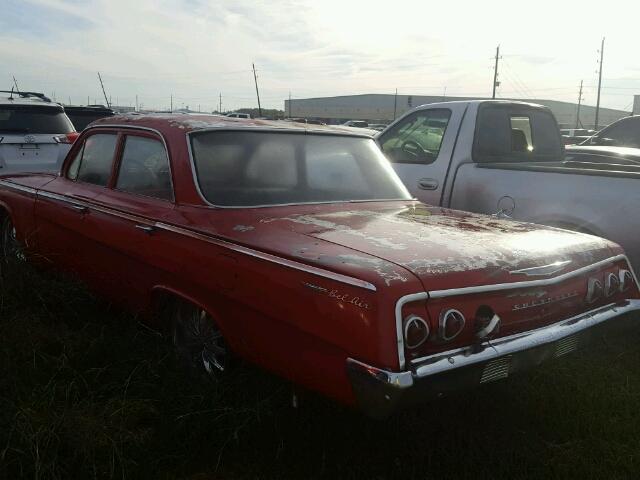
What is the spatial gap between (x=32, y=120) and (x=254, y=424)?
23.0ft

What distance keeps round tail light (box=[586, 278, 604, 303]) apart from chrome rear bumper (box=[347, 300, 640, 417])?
104 mm

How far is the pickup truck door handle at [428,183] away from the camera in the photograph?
552 centimetres

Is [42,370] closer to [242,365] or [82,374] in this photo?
[82,374]

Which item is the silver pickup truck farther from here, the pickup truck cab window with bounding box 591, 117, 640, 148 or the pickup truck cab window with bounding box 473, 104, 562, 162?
the pickup truck cab window with bounding box 591, 117, 640, 148

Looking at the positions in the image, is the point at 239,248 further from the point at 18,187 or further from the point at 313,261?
the point at 18,187

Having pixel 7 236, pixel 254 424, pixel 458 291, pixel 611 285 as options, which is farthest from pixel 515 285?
pixel 7 236

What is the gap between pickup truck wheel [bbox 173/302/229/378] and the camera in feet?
10.5

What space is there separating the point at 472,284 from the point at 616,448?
1136mm

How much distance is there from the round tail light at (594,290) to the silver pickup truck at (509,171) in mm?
1311

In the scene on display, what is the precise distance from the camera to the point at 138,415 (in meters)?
2.92

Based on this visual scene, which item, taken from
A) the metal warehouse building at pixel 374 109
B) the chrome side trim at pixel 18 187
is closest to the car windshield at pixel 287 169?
the chrome side trim at pixel 18 187

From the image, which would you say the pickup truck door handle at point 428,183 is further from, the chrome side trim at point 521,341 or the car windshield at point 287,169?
the chrome side trim at point 521,341

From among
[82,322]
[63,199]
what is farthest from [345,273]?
[63,199]

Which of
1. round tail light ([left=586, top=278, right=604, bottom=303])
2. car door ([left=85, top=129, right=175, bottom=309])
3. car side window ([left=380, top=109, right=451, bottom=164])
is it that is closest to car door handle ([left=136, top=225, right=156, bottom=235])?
car door ([left=85, top=129, right=175, bottom=309])
